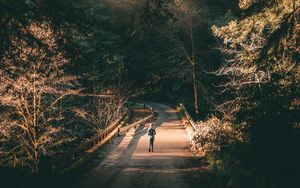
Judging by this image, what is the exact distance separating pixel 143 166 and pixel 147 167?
31 cm

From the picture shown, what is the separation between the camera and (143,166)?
1877 centimetres

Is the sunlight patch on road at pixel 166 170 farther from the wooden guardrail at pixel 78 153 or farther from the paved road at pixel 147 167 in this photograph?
the wooden guardrail at pixel 78 153

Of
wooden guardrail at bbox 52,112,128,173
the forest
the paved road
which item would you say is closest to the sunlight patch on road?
the paved road

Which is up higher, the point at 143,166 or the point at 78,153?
the point at 78,153

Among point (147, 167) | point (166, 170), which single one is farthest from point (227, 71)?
point (147, 167)

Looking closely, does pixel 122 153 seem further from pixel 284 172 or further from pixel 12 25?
pixel 12 25

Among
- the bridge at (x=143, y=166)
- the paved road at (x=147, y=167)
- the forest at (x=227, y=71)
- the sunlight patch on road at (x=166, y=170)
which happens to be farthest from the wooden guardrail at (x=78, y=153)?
the sunlight patch on road at (x=166, y=170)

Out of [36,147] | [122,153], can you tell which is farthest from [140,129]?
[36,147]

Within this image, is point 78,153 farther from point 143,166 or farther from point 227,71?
point 227,71

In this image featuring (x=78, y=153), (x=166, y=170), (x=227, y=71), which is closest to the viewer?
(x=166, y=170)

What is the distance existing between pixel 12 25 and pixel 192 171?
11.2 meters

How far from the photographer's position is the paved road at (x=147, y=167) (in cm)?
1524

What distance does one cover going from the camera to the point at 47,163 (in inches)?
537

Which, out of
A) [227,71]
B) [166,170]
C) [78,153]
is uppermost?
[227,71]
